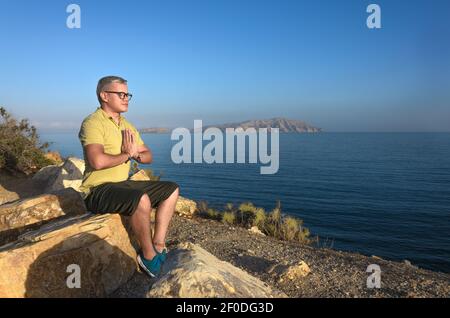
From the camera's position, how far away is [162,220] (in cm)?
511

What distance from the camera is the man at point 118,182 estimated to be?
470 cm

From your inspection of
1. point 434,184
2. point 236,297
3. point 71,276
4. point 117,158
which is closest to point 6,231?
point 71,276

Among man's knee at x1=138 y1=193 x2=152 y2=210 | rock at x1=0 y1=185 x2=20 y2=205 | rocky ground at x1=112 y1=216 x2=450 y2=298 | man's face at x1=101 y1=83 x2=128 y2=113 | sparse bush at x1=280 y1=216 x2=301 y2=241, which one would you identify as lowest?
sparse bush at x1=280 y1=216 x2=301 y2=241

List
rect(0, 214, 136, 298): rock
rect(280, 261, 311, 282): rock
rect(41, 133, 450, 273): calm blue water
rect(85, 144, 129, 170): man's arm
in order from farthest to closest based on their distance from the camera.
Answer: rect(41, 133, 450, 273): calm blue water, rect(280, 261, 311, 282): rock, rect(85, 144, 129, 170): man's arm, rect(0, 214, 136, 298): rock

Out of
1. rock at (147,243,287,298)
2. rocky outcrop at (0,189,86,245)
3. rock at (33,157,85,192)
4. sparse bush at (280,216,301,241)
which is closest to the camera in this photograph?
rock at (147,243,287,298)

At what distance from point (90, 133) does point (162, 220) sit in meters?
1.53

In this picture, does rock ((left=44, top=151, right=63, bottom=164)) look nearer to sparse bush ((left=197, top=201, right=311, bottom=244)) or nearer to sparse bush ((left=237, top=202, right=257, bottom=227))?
sparse bush ((left=197, top=201, right=311, bottom=244))

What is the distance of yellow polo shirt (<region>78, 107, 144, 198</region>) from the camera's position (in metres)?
4.79

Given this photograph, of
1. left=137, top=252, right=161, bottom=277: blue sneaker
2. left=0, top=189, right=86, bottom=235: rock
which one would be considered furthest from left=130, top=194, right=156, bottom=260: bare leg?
left=0, top=189, right=86, bottom=235: rock

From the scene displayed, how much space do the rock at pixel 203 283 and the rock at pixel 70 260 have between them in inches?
46.1

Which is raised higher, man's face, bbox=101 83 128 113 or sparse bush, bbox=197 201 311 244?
man's face, bbox=101 83 128 113

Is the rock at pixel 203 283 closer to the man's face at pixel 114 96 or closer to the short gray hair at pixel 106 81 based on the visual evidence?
the man's face at pixel 114 96

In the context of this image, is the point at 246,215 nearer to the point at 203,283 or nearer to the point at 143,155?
the point at 143,155
